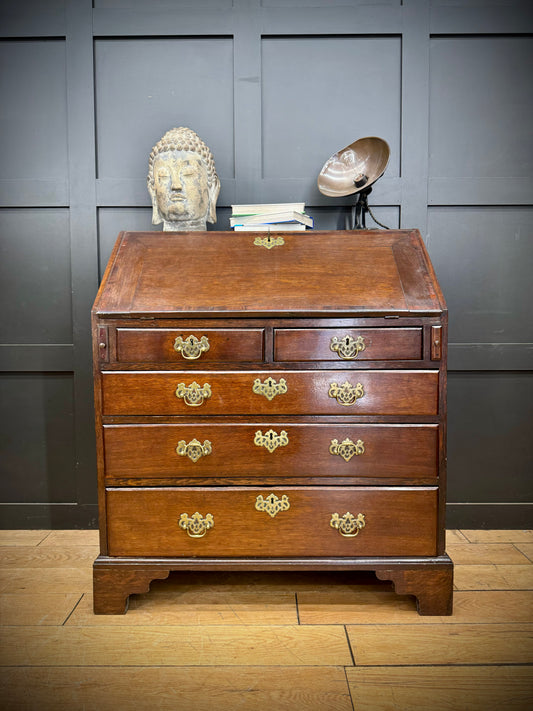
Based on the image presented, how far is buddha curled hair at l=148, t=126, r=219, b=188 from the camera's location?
2062mm

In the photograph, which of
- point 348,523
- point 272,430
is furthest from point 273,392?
point 348,523

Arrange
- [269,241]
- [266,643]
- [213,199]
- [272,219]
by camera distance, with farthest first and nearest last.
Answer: [213,199] < [272,219] < [269,241] < [266,643]

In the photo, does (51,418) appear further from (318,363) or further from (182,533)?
(318,363)

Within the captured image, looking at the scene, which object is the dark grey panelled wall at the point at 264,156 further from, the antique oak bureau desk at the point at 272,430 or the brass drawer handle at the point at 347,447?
the brass drawer handle at the point at 347,447

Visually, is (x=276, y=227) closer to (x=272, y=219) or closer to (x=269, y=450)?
(x=272, y=219)

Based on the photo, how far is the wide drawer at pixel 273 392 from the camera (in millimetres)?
1682

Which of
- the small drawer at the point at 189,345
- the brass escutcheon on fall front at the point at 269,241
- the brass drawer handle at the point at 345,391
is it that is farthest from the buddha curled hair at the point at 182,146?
the brass drawer handle at the point at 345,391

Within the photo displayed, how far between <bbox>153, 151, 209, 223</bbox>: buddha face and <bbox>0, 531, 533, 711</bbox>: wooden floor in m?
1.56

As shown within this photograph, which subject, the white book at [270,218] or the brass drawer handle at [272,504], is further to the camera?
the white book at [270,218]

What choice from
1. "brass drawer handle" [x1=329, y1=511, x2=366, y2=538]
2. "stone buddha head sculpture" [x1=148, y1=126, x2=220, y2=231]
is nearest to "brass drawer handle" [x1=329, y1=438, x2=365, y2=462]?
"brass drawer handle" [x1=329, y1=511, x2=366, y2=538]

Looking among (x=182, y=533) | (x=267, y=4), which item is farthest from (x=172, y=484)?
(x=267, y=4)

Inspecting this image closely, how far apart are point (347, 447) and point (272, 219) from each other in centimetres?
98

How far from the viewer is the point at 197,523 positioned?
1.71 meters

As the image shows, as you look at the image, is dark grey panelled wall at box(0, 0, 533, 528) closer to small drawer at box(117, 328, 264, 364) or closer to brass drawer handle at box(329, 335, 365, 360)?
small drawer at box(117, 328, 264, 364)
